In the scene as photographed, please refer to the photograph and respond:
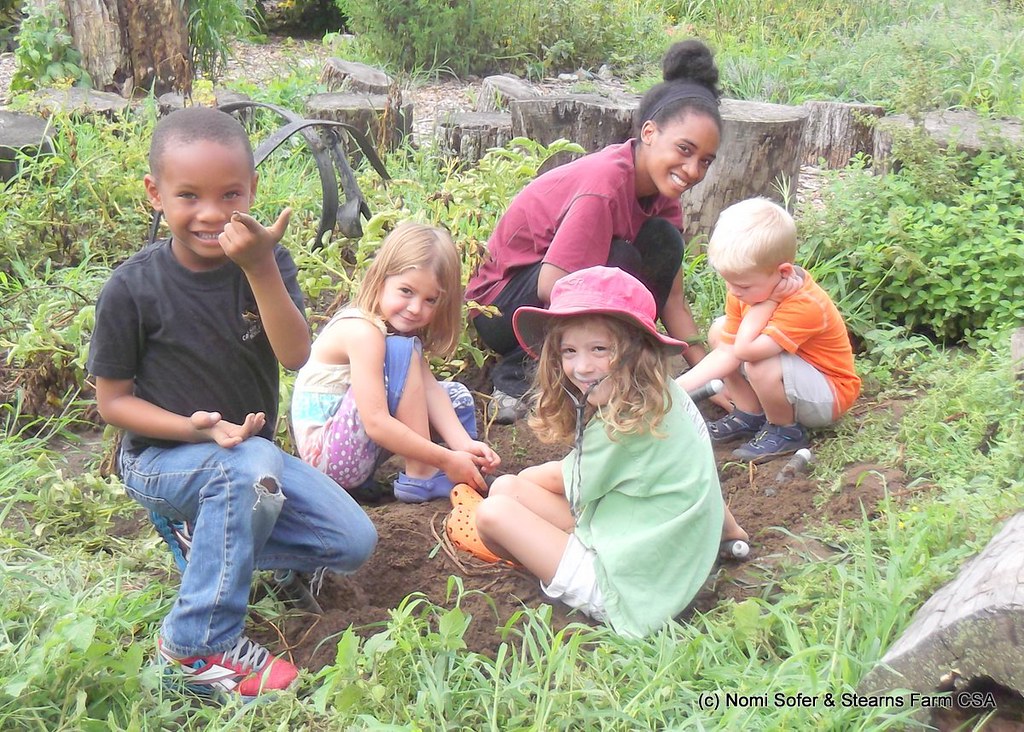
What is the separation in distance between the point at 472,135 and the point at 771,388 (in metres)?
2.55

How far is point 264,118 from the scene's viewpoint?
599cm

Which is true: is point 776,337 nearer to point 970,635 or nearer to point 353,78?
point 970,635

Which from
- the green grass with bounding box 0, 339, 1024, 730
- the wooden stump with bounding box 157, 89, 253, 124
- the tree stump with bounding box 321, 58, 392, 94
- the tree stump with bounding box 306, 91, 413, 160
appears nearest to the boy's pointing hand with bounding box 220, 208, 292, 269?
the green grass with bounding box 0, 339, 1024, 730

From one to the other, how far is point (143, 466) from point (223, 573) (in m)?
0.34

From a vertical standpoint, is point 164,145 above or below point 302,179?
above

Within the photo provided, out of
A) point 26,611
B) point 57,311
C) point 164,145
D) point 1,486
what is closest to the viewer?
point 164,145

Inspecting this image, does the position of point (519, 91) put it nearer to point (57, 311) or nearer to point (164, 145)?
point (57, 311)

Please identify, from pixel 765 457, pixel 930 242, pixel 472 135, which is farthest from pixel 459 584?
pixel 472 135

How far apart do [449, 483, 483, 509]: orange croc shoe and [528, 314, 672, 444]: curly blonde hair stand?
1.67ft

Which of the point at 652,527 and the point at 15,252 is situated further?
the point at 15,252

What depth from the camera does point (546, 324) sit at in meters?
2.69

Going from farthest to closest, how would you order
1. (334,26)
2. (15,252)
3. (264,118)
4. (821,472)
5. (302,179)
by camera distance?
(334,26)
(264,118)
(302,179)
(15,252)
(821,472)

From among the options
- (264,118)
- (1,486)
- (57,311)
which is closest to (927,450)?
(1,486)

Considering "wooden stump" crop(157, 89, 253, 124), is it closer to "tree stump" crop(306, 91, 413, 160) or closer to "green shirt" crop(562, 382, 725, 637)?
"tree stump" crop(306, 91, 413, 160)
